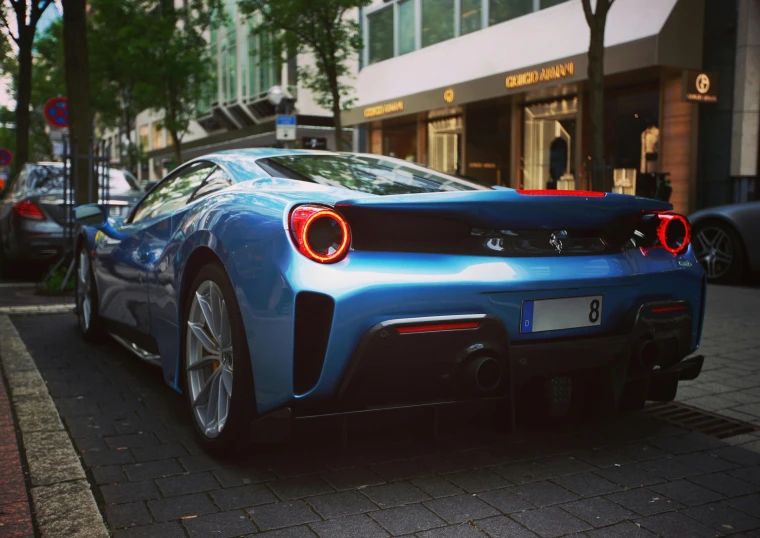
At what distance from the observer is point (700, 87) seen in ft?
46.4

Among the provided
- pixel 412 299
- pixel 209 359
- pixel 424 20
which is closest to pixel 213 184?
pixel 209 359

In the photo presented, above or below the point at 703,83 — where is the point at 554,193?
below

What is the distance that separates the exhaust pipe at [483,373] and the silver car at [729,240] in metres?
7.68

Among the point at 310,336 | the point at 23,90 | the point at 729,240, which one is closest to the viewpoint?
the point at 310,336

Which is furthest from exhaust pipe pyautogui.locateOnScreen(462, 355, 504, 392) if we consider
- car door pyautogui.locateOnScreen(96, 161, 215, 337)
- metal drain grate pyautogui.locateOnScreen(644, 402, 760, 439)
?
car door pyautogui.locateOnScreen(96, 161, 215, 337)

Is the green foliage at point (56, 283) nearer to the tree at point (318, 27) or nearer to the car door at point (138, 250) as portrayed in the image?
the car door at point (138, 250)

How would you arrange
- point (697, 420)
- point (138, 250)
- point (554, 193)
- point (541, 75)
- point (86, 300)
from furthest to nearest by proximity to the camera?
point (541, 75)
point (86, 300)
point (138, 250)
point (697, 420)
point (554, 193)

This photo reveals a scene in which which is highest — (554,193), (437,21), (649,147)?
(437,21)

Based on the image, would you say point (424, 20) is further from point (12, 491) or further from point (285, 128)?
point (12, 491)

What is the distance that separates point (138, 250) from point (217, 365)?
136cm

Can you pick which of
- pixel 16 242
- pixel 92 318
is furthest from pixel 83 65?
pixel 92 318

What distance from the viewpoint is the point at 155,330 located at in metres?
4.15

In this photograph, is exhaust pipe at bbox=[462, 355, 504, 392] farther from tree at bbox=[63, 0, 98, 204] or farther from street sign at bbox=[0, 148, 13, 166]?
street sign at bbox=[0, 148, 13, 166]

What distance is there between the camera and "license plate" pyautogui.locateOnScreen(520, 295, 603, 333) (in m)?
3.06
